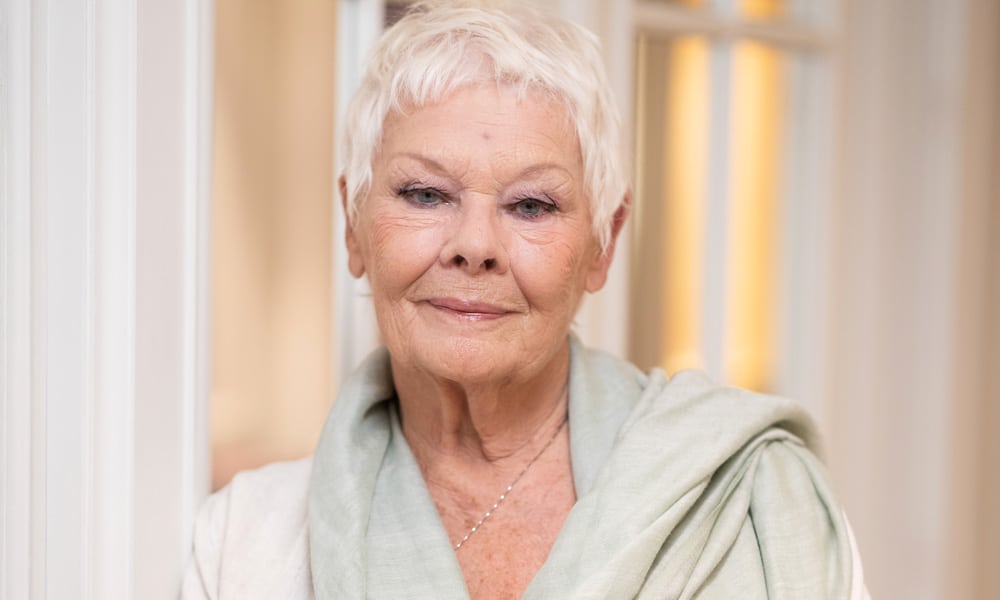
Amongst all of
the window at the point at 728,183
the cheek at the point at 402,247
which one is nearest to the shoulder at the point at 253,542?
the cheek at the point at 402,247

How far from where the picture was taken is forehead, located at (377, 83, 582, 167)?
1.26 m

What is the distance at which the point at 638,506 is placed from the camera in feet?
4.03

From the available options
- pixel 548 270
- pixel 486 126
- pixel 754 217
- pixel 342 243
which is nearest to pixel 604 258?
pixel 548 270

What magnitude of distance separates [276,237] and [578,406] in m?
0.61

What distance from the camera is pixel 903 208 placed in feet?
7.90

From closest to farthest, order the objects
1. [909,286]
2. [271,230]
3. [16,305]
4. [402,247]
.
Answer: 1. [16,305]
2. [402,247]
3. [271,230]
4. [909,286]

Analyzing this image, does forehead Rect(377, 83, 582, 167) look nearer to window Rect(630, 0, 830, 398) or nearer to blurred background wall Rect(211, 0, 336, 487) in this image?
blurred background wall Rect(211, 0, 336, 487)

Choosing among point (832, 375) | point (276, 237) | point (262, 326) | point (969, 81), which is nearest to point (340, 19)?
point (276, 237)

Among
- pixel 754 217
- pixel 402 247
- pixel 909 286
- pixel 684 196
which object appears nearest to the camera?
pixel 402 247

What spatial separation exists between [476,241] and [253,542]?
0.51 meters

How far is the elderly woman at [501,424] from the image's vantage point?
1247 millimetres

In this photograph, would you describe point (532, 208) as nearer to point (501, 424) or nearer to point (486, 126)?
point (486, 126)

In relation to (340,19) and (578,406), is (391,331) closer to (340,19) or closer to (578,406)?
(578,406)

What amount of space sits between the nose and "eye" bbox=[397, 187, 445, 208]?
43 millimetres
